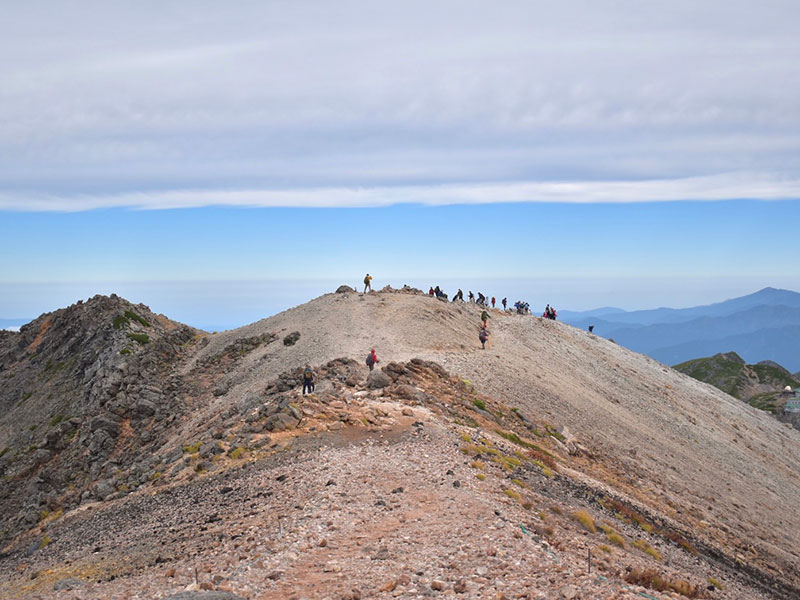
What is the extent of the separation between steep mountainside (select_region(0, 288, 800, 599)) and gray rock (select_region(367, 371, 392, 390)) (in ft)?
0.53

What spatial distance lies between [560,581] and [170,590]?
833cm

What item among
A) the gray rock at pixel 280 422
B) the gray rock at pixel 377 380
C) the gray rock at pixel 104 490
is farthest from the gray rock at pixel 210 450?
the gray rock at pixel 377 380

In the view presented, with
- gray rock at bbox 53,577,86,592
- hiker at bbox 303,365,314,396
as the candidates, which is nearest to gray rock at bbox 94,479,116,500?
hiker at bbox 303,365,314,396

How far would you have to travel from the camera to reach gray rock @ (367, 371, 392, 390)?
30.5 meters

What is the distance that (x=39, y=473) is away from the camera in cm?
3766

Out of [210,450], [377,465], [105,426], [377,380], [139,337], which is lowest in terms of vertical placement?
[377,465]

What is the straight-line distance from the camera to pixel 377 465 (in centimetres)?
2086

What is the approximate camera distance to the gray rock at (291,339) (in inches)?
1797

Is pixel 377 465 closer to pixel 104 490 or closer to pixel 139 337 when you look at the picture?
pixel 104 490

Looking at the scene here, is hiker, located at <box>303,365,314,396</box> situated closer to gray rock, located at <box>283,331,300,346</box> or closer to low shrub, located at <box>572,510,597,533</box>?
low shrub, located at <box>572,510,597,533</box>

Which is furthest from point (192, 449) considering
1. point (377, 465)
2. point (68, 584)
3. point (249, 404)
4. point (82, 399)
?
point (82, 399)

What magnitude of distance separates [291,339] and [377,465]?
26292mm

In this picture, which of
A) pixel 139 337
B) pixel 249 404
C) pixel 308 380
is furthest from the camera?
pixel 139 337

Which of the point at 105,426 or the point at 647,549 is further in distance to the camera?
the point at 105,426
